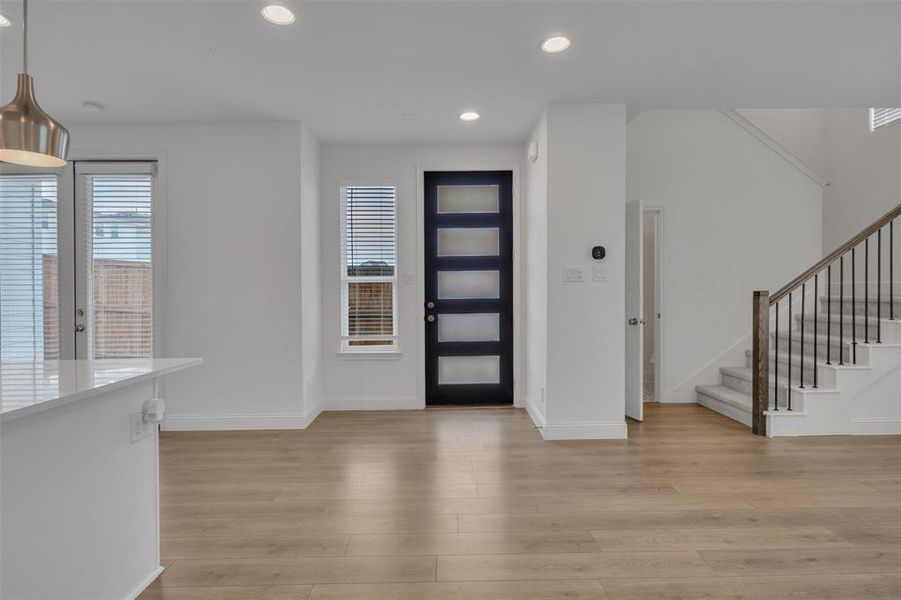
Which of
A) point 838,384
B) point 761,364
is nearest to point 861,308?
point 838,384

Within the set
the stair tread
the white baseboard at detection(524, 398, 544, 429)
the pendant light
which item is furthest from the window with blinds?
the stair tread

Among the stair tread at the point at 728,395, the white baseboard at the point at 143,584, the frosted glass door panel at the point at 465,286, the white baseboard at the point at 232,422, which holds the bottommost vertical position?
the white baseboard at the point at 143,584

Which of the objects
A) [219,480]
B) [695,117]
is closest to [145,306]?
[219,480]

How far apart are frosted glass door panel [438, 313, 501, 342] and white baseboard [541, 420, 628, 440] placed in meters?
1.39

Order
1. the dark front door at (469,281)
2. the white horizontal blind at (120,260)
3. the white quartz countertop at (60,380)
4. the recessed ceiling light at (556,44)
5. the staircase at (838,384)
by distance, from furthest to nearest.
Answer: the dark front door at (469,281)
the white horizontal blind at (120,260)
the staircase at (838,384)
the recessed ceiling light at (556,44)
the white quartz countertop at (60,380)

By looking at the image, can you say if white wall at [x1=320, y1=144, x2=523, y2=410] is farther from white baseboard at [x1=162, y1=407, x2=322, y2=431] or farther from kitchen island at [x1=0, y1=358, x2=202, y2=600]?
kitchen island at [x1=0, y1=358, x2=202, y2=600]

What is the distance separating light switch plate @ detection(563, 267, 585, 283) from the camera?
12.7 feet

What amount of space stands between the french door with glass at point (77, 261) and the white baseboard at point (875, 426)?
244 inches

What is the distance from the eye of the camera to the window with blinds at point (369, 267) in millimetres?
4977

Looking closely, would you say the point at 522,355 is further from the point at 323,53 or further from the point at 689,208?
the point at 323,53

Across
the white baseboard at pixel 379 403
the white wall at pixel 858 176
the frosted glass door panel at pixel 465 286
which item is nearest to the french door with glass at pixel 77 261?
the white baseboard at pixel 379 403

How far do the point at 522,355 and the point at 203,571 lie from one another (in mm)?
3491

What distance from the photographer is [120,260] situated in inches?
168

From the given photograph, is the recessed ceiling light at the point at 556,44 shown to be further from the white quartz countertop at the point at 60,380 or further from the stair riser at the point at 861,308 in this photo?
the stair riser at the point at 861,308
